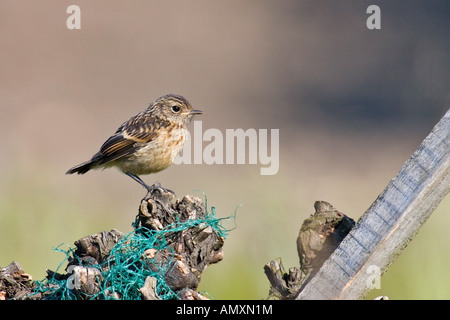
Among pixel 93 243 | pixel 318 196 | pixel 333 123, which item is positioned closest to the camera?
pixel 93 243

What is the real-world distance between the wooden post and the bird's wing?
8.39 ft

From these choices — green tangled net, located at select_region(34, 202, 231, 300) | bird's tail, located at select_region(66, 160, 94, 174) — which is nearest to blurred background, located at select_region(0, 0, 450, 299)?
bird's tail, located at select_region(66, 160, 94, 174)

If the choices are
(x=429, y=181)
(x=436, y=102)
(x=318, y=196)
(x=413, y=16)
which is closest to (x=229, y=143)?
(x=318, y=196)

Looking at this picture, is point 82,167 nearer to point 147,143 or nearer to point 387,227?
point 147,143

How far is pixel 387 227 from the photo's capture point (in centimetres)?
270

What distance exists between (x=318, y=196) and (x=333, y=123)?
6.24 feet

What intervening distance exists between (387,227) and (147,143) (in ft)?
8.81

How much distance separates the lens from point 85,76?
9211 millimetres

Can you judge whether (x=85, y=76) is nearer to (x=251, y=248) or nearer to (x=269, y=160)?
(x=269, y=160)

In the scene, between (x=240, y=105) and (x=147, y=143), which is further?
(x=240, y=105)

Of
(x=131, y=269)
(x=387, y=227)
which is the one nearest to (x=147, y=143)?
(x=131, y=269)

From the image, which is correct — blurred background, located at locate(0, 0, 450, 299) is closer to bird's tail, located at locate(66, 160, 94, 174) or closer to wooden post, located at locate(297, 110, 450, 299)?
bird's tail, located at locate(66, 160, 94, 174)
